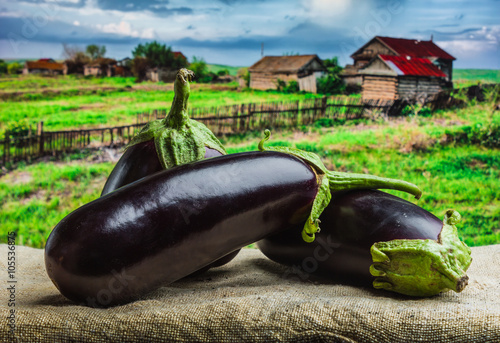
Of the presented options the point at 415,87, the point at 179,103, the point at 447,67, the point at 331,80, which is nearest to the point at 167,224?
the point at 179,103

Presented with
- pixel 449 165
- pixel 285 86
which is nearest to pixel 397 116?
pixel 449 165

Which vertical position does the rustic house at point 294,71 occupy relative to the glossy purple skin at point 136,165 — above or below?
above

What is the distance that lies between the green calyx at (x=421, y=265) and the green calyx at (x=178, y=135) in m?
0.54

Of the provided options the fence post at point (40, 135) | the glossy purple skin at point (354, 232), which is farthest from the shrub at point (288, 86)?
the glossy purple skin at point (354, 232)

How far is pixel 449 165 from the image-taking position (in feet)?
11.5

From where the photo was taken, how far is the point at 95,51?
12.5 feet

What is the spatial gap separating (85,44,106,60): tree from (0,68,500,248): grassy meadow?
212 millimetres

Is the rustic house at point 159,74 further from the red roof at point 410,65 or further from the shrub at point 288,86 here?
the red roof at point 410,65

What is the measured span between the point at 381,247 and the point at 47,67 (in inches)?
132

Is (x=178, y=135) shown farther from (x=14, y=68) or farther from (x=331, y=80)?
(x=14, y=68)

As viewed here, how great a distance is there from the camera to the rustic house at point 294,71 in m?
3.81

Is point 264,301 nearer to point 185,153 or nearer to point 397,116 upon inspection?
point 185,153

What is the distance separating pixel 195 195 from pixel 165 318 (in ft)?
0.88

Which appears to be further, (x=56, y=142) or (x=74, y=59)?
(x=74, y=59)
